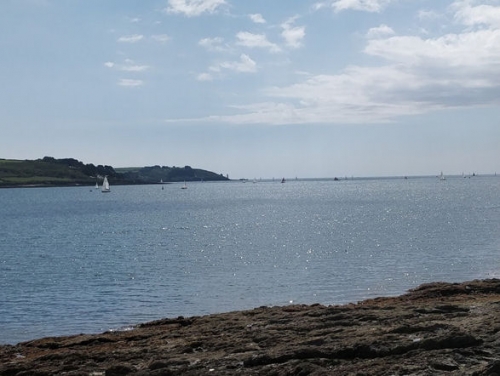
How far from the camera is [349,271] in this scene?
152ft

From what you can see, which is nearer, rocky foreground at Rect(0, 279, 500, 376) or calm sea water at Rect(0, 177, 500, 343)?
rocky foreground at Rect(0, 279, 500, 376)

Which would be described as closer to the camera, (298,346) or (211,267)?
(298,346)

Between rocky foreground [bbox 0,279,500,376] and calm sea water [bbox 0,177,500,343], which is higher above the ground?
rocky foreground [bbox 0,279,500,376]

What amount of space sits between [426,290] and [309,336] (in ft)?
45.6

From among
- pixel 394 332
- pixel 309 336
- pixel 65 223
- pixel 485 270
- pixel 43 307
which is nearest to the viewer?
pixel 394 332


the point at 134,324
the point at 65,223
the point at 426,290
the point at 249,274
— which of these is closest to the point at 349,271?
the point at 249,274

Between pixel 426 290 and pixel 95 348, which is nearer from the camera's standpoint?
pixel 95 348

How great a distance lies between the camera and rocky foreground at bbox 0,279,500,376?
46.2 ft

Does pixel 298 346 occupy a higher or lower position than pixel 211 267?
higher

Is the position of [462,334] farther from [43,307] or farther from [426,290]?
[43,307]

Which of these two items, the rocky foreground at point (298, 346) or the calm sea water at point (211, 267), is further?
the calm sea water at point (211, 267)

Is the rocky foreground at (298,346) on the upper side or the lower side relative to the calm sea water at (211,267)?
upper

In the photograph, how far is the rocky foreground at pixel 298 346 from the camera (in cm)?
1409

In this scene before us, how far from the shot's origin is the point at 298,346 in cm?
1630
